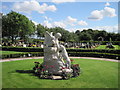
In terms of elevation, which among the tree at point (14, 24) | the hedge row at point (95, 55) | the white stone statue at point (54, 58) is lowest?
the hedge row at point (95, 55)

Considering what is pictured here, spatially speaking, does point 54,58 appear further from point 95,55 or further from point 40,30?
point 40,30

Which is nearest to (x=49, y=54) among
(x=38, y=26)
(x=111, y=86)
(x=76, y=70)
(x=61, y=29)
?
(x=76, y=70)

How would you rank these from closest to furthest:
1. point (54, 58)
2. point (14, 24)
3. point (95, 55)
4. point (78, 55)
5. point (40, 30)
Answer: point (54, 58) → point (95, 55) → point (78, 55) → point (14, 24) → point (40, 30)

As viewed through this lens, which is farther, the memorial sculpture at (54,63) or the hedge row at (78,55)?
the hedge row at (78,55)

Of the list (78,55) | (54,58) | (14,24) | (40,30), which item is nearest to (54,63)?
(54,58)

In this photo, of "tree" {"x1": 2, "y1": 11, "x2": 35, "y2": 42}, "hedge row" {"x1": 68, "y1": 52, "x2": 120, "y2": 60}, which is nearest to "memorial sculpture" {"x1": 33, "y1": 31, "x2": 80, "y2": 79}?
"hedge row" {"x1": 68, "y1": 52, "x2": 120, "y2": 60}

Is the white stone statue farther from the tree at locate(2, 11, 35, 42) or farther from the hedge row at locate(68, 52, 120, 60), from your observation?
the tree at locate(2, 11, 35, 42)

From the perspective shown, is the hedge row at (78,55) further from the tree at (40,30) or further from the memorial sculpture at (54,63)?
the tree at (40,30)

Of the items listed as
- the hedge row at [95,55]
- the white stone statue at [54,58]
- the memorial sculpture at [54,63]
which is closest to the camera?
the memorial sculpture at [54,63]

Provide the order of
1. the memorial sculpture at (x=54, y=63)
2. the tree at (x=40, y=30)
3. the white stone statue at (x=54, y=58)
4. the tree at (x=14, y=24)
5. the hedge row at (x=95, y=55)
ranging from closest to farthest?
the memorial sculpture at (x=54, y=63), the white stone statue at (x=54, y=58), the hedge row at (x=95, y=55), the tree at (x=14, y=24), the tree at (x=40, y=30)

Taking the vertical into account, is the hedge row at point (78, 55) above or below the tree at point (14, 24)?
below

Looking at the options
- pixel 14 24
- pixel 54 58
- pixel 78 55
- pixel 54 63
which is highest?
pixel 14 24

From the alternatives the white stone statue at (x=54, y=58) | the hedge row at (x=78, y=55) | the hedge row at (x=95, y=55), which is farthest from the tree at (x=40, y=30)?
the white stone statue at (x=54, y=58)

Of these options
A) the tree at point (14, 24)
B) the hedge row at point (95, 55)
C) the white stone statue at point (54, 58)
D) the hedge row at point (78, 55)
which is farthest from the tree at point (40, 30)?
the white stone statue at point (54, 58)
